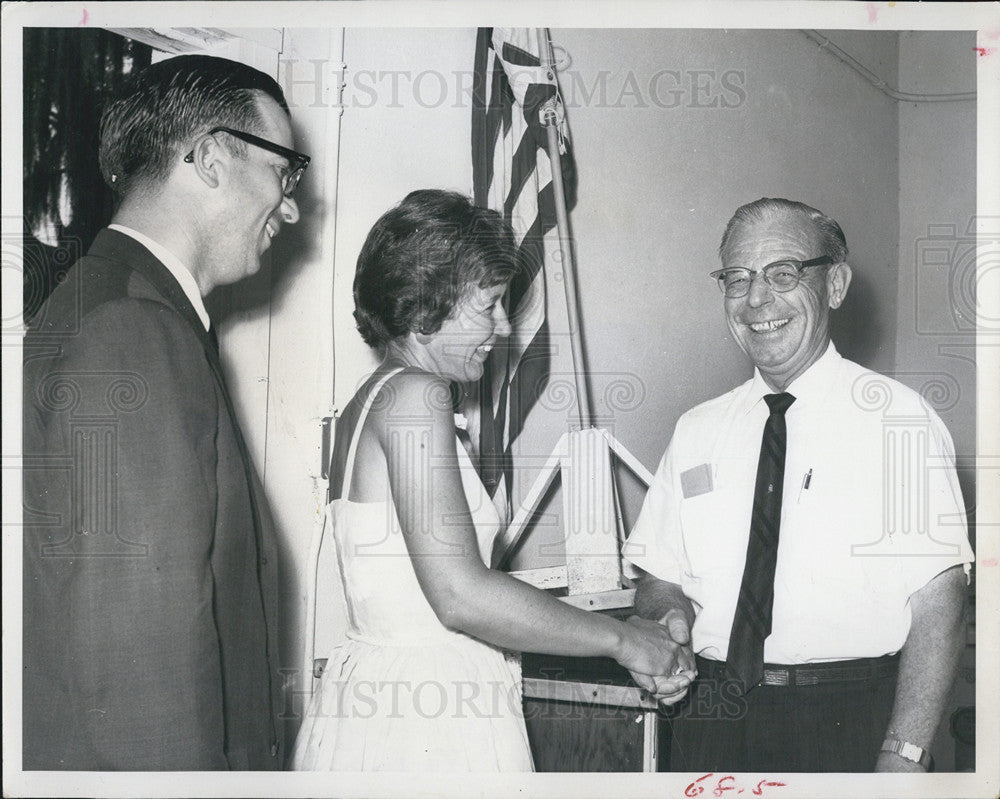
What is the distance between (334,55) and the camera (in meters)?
1.90

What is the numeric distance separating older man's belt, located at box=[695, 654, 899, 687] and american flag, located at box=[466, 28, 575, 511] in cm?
61

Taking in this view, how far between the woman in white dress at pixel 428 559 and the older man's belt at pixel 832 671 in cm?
17

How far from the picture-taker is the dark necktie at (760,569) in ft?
5.96

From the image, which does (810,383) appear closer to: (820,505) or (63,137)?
(820,505)

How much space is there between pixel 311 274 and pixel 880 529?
1220 millimetres

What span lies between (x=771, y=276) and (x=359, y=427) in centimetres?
86

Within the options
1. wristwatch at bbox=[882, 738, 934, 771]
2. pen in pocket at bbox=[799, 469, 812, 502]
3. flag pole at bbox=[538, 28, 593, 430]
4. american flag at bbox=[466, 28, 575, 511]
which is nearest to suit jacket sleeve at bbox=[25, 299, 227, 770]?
american flag at bbox=[466, 28, 575, 511]

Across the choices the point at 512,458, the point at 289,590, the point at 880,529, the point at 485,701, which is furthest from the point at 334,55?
the point at 880,529

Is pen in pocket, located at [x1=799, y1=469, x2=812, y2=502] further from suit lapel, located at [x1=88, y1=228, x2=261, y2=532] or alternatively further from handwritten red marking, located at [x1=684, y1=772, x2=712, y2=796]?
suit lapel, located at [x1=88, y1=228, x2=261, y2=532]

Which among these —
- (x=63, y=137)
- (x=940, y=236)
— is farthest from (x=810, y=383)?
(x=63, y=137)

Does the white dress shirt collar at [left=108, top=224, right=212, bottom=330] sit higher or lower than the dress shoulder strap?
higher

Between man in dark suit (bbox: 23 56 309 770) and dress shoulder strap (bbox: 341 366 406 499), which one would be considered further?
dress shoulder strap (bbox: 341 366 406 499)

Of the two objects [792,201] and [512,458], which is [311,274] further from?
[792,201]

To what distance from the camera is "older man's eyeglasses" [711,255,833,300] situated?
187cm
